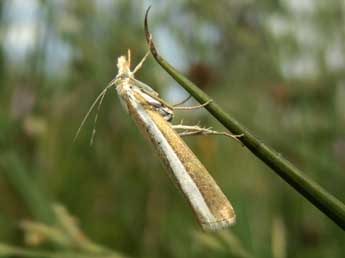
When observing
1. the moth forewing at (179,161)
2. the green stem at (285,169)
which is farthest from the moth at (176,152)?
the green stem at (285,169)

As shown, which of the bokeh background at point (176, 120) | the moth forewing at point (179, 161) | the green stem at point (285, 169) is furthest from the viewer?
the bokeh background at point (176, 120)

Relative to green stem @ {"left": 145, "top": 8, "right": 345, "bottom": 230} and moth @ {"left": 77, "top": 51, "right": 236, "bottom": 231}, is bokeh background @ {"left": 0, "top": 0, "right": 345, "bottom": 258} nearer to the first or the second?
moth @ {"left": 77, "top": 51, "right": 236, "bottom": 231}

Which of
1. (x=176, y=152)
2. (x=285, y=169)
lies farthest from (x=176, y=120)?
(x=285, y=169)

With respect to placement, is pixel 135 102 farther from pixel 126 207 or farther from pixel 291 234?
pixel 291 234

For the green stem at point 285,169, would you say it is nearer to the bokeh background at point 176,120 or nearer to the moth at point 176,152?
the moth at point 176,152

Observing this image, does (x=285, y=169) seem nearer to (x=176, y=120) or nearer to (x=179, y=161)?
(x=179, y=161)

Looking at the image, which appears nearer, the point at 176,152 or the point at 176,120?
the point at 176,152

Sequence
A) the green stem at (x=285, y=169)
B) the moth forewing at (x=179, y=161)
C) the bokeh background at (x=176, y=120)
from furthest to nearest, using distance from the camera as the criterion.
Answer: the bokeh background at (x=176, y=120) → the moth forewing at (x=179, y=161) → the green stem at (x=285, y=169)

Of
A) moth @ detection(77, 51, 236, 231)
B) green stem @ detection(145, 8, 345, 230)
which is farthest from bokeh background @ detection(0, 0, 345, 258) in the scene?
green stem @ detection(145, 8, 345, 230)
